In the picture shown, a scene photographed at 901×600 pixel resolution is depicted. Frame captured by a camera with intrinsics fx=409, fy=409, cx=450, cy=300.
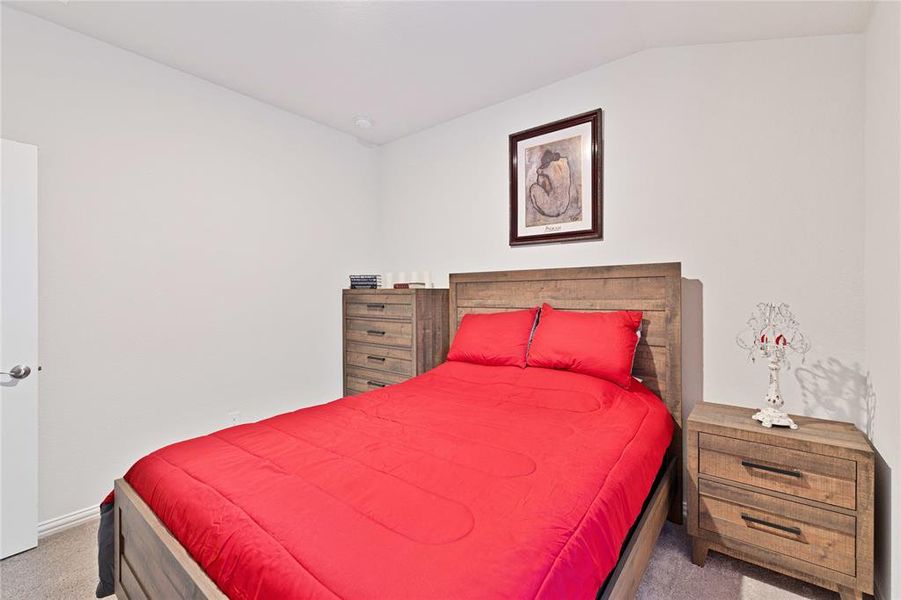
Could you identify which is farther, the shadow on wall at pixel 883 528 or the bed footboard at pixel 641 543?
the shadow on wall at pixel 883 528

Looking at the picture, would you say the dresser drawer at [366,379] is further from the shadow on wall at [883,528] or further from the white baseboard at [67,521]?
the shadow on wall at [883,528]

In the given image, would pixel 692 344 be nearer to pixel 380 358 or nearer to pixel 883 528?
pixel 883 528

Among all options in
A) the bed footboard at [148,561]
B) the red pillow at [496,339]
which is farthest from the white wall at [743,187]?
the bed footboard at [148,561]

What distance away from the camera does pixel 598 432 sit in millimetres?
1609

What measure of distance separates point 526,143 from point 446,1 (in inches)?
45.4

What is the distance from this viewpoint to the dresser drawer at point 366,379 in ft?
10.8

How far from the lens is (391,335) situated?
325 centimetres

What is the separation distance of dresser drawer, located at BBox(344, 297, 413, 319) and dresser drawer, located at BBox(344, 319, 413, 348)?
0.05 metres

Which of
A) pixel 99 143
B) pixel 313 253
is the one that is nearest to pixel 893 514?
pixel 313 253

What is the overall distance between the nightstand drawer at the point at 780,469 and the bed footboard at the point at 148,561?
6.26ft

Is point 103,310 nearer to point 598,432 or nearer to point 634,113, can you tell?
point 598,432

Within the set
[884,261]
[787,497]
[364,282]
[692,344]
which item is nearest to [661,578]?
[787,497]

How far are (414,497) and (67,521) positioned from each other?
233 cm

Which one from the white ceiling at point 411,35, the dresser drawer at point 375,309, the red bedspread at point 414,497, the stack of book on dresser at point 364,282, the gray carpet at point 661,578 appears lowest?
the gray carpet at point 661,578
